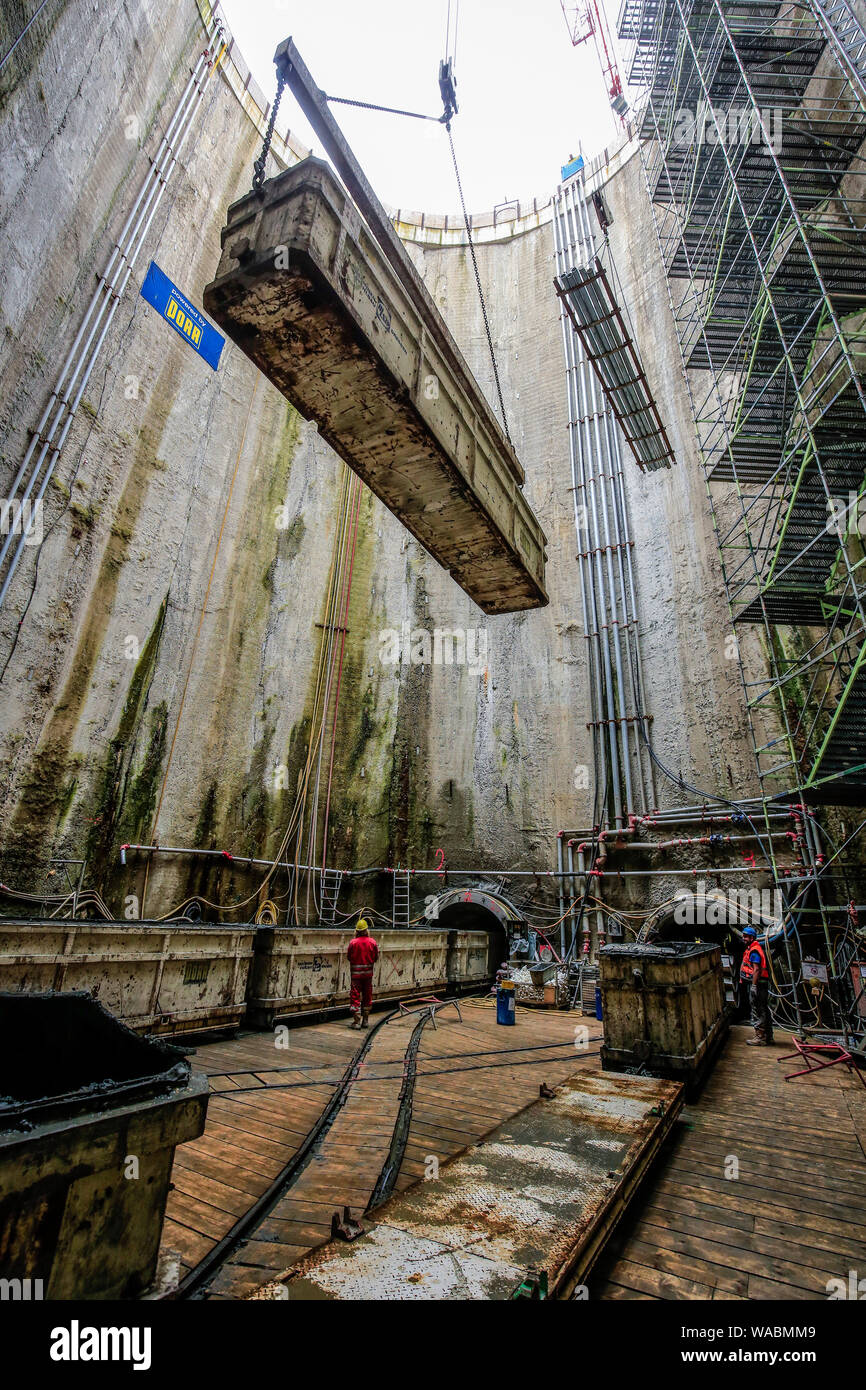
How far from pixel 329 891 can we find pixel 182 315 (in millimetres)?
12910

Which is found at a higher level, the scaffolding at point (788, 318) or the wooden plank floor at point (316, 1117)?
A: the scaffolding at point (788, 318)

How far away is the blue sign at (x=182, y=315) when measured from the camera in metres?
11.7

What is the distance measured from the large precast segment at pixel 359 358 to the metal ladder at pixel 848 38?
27.5 feet

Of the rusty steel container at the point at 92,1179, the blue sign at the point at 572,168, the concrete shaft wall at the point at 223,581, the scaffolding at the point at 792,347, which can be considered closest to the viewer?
the rusty steel container at the point at 92,1179

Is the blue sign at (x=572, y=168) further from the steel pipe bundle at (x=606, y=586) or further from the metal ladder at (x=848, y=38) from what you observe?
the metal ladder at (x=848, y=38)

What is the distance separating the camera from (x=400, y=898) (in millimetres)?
14727

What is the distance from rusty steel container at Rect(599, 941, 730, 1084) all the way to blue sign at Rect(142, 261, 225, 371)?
13.9 meters

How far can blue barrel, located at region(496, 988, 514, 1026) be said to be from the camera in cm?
821

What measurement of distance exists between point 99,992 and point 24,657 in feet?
19.6

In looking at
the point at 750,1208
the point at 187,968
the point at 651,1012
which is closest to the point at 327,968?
the point at 187,968

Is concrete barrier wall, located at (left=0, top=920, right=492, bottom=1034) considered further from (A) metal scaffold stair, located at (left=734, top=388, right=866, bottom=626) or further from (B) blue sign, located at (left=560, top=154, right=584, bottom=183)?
(B) blue sign, located at (left=560, top=154, right=584, bottom=183)

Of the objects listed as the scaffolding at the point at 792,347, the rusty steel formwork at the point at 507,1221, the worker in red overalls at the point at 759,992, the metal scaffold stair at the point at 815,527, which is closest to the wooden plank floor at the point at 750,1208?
the rusty steel formwork at the point at 507,1221

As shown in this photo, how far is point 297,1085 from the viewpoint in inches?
179

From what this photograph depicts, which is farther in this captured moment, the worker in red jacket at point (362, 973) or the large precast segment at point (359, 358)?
the worker in red jacket at point (362, 973)
